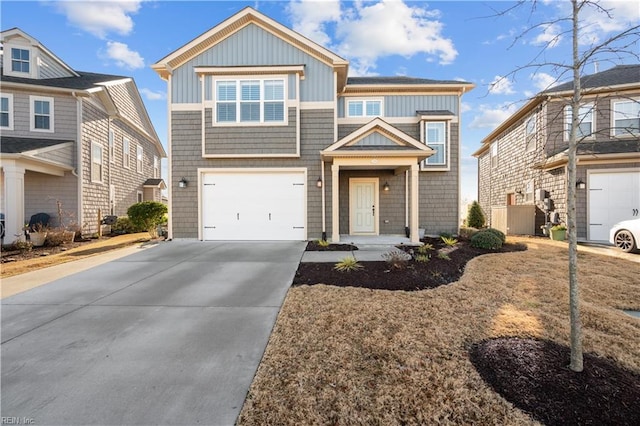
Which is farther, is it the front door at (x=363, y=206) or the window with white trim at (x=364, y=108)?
the window with white trim at (x=364, y=108)

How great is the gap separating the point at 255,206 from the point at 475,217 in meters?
12.1

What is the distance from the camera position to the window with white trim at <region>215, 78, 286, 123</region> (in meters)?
9.50

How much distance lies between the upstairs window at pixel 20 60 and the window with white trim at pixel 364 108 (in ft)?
45.1

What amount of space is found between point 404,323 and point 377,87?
→ 985 cm

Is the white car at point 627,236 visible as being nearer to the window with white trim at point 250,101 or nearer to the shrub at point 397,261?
the shrub at point 397,261

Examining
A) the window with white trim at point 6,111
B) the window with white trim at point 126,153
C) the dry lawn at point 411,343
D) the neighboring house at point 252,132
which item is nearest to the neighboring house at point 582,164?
the dry lawn at point 411,343

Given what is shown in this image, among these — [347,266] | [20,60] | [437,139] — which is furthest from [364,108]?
[20,60]

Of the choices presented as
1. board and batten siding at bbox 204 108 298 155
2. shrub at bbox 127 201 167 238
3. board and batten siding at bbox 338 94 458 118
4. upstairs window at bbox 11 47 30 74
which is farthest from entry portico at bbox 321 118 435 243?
upstairs window at bbox 11 47 30 74

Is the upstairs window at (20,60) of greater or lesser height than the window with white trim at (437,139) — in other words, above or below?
above

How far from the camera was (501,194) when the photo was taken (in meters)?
16.8

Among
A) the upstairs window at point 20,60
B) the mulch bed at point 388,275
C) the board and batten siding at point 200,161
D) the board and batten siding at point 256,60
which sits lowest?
the mulch bed at point 388,275

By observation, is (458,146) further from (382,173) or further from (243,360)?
(243,360)

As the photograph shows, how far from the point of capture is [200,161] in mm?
9820

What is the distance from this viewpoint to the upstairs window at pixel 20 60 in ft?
38.3
